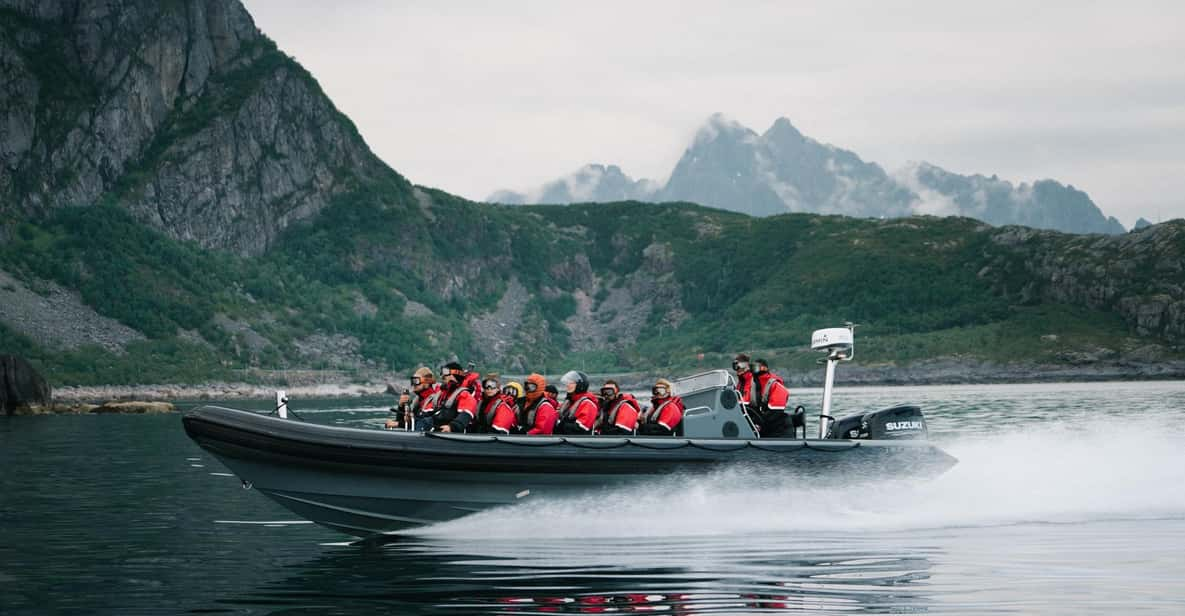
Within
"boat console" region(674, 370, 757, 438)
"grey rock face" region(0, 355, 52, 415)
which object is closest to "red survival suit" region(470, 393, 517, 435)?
"boat console" region(674, 370, 757, 438)

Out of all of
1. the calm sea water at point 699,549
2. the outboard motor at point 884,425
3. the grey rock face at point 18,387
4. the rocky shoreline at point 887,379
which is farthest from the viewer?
the rocky shoreline at point 887,379

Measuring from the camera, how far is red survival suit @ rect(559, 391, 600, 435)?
16.5m

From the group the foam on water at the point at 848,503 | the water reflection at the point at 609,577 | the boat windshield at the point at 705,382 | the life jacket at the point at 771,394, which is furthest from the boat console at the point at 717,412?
the water reflection at the point at 609,577

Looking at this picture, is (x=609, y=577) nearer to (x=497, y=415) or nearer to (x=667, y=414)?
(x=497, y=415)

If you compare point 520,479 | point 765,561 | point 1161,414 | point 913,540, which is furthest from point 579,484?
point 1161,414

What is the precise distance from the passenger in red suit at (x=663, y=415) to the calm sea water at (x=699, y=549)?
806 millimetres

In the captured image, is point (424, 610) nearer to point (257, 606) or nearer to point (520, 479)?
point (257, 606)

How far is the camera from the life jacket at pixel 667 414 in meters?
16.6

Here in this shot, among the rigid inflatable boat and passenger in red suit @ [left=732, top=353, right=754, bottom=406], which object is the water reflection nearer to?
the rigid inflatable boat

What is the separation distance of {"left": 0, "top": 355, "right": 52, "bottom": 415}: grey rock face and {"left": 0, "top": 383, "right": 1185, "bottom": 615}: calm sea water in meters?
61.8

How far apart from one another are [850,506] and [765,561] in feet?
11.0

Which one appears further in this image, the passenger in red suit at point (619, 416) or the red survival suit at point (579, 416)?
the passenger in red suit at point (619, 416)

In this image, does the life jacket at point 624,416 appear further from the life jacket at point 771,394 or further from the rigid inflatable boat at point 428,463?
the life jacket at point 771,394

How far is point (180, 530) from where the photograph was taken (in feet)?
60.3
